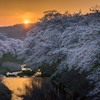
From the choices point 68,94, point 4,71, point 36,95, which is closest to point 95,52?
point 68,94

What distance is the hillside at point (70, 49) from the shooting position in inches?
988

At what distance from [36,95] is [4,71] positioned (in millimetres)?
36395

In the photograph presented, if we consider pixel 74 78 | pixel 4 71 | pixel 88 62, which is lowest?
pixel 4 71

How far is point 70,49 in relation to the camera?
113ft

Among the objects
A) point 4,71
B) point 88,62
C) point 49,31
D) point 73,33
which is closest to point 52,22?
point 49,31

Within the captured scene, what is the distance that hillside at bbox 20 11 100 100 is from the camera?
2510 cm

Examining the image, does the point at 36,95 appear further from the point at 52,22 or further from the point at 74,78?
the point at 52,22

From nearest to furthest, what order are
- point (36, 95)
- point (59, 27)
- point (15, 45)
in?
point (36, 95)
point (59, 27)
point (15, 45)

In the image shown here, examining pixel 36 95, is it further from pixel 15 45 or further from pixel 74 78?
pixel 15 45

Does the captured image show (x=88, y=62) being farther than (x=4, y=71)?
No

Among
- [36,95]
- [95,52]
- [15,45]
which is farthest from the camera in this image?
[15,45]

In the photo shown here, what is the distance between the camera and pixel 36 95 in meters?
40.7

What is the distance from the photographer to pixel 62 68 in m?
38.0

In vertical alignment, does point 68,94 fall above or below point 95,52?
below
